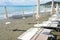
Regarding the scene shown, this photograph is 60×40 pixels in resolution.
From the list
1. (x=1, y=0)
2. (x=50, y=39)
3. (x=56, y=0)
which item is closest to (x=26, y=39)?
(x=50, y=39)

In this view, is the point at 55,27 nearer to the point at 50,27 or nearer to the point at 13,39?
the point at 50,27

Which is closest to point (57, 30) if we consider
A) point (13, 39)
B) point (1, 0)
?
point (13, 39)

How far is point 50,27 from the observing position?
4445 millimetres

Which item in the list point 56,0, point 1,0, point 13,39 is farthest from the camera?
point 56,0

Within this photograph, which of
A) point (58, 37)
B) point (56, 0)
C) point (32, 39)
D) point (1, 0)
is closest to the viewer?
point (32, 39)

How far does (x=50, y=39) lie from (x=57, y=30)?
1212mm

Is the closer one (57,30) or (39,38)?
(39,38)

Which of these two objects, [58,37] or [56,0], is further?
[56,0]

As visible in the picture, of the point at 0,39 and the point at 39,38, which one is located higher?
the point at 39,38

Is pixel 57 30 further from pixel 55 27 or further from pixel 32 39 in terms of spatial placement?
pixel 32 39

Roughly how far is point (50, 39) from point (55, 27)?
1.16 m

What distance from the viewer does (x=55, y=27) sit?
4.40m

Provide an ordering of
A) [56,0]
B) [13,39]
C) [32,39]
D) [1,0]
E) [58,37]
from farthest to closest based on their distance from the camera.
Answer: [56,0]
[1,0]
[13,39]
[58,37]
[32,39]

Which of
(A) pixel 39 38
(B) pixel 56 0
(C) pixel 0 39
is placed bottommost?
(C) pixel 0 39
